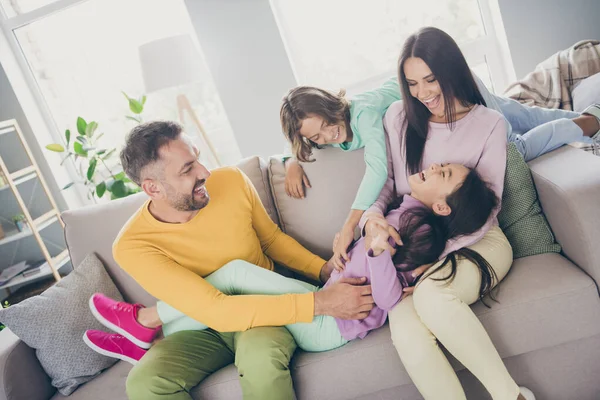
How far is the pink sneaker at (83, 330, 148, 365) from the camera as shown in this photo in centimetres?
156

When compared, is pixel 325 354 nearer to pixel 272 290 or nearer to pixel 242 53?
pixel 272 290

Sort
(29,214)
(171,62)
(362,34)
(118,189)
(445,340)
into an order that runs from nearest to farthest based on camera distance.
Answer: (445,340)
(171,62)
(118,189)
(362,34)
(29,214)

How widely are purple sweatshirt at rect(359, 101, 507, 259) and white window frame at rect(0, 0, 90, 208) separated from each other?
268 centimetres

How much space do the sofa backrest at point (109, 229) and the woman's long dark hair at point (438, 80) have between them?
1.98ft

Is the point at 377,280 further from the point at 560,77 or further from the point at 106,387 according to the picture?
the point at 560,77

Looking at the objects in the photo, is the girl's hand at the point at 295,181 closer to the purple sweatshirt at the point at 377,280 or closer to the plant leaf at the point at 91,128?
the purple sweatshirt at the point at 377,280

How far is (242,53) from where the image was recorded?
299 centimetres

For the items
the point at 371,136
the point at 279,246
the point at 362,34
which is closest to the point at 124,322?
the point at 279,246

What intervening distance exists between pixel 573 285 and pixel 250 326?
35.3 inches

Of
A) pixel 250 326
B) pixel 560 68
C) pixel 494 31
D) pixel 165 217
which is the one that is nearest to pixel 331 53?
pixel 494 31

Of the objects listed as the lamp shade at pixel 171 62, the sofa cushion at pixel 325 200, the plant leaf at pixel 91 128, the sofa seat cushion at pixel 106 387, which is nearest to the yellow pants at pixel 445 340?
the sofa cushion at pixel 325 200

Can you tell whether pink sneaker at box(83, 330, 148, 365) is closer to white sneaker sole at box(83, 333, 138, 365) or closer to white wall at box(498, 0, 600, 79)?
white sneaker sole at box(83, 333, 138, 365)

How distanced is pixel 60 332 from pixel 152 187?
2.03 ft

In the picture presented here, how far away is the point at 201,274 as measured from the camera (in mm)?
1635
